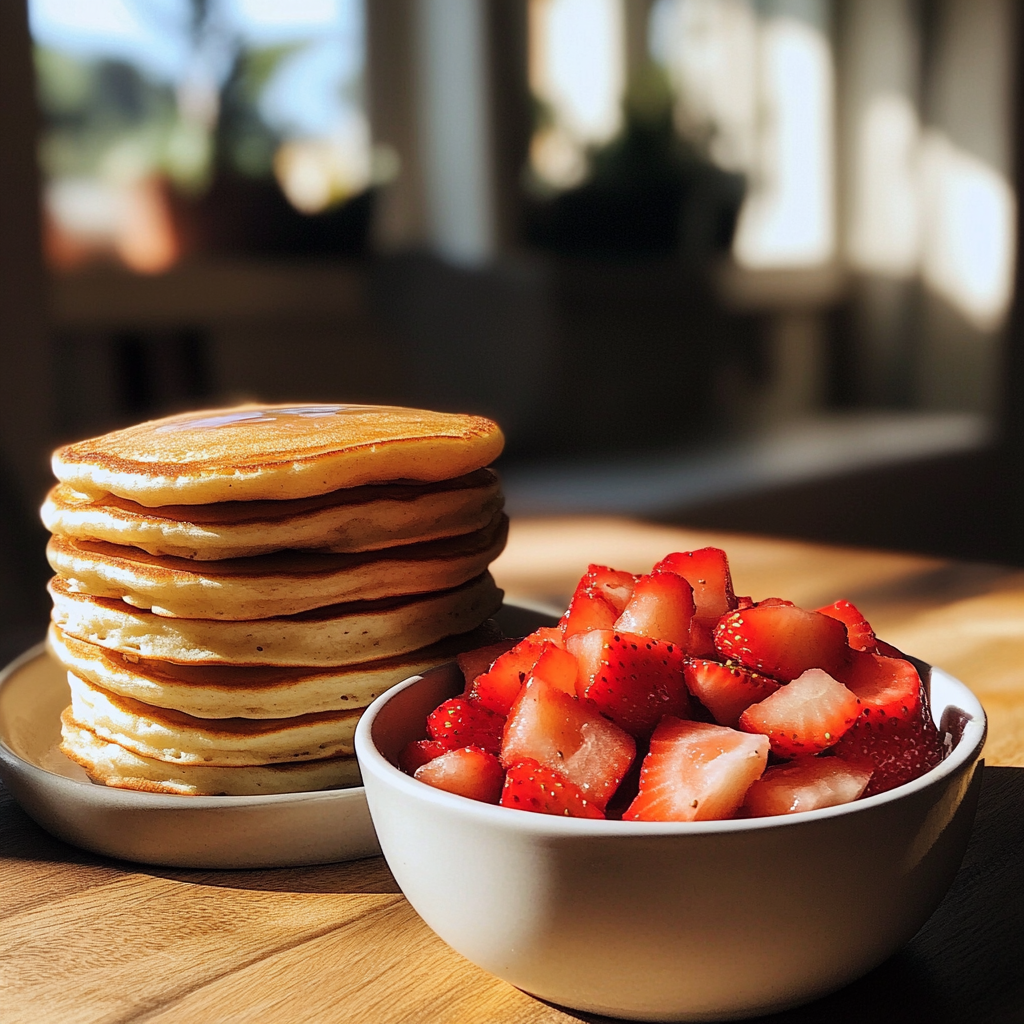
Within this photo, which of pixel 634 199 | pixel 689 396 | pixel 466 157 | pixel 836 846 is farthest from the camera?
pixel 689 396

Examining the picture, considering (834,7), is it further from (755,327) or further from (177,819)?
(177,819)

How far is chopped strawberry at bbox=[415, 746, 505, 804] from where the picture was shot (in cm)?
57

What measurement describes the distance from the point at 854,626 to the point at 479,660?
217mm

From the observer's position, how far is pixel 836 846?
1.63 ft

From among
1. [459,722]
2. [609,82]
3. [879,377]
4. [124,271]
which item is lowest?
[879,377]

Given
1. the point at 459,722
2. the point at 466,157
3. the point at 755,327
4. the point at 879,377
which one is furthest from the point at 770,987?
the point at 879,377

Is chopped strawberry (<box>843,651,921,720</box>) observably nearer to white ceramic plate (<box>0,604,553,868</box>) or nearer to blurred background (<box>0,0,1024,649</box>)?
white ceramic plate (<box>0,604,553,868</box>)

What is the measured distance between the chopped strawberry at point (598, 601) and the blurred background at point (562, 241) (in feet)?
4.54

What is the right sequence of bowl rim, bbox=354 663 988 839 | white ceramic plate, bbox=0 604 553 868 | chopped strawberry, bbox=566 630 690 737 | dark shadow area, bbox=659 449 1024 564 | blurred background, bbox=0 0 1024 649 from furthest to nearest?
1. dark shadow area, bbox=659 449 1024 564
2. blurred background, bbox=0 0 1024 649
3. white ceramic plate, bbox=0 604 553 868
4. chopped strawberry, bbox=566 630 690 737
5. bowl rim, bbox=354 663 988 839

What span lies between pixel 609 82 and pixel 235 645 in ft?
12.1

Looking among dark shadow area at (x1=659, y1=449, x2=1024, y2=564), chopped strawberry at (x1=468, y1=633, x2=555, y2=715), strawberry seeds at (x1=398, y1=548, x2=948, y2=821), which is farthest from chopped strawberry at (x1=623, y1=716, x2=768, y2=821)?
dark shadow area at (x1=659, y1=449, x2=1024, y2=564)

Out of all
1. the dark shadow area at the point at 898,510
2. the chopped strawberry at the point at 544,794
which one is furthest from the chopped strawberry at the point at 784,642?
the dark shadow area at the point at 898,510

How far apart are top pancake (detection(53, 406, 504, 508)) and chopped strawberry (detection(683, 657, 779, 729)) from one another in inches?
10.2

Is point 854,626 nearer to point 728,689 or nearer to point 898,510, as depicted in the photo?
point 728,689
